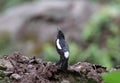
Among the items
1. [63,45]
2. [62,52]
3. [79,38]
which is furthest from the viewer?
[79,38]

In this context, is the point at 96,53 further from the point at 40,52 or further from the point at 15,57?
the point at 15,57

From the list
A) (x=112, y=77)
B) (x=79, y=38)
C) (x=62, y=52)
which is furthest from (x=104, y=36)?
(x=112, y=77)

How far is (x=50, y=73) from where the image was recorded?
3535mm

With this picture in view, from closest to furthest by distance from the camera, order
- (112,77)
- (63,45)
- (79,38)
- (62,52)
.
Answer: (112,77) < (62,52) < (63,45) < (79,38)

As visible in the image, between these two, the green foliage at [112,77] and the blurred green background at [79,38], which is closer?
the green foliage at [112,77]

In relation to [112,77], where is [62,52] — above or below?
above

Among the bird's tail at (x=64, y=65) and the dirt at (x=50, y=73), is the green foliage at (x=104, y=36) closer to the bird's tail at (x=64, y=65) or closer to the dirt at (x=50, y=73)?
the dirt at (x=50, y=73)

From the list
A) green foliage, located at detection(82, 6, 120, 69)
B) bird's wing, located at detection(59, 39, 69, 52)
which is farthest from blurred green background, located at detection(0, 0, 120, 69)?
bird's wing, located at detection(59, 39, 69, 52)

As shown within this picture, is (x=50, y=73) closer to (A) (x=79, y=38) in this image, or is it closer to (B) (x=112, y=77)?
(B) (x=112, y=77)

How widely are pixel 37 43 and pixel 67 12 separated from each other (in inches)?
70.9

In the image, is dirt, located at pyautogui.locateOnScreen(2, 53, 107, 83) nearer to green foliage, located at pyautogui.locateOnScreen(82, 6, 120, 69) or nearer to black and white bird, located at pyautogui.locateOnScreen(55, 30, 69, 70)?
black and white bird, located at pyautogui.locateOnScreen(55, 30, 69, 70)

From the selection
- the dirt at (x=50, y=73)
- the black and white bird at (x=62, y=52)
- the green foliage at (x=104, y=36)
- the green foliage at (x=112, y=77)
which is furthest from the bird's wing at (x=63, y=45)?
the green foliage at (x=104, y=36)

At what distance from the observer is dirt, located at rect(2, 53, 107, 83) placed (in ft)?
11.4

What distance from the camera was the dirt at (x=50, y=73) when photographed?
3.48 metres
